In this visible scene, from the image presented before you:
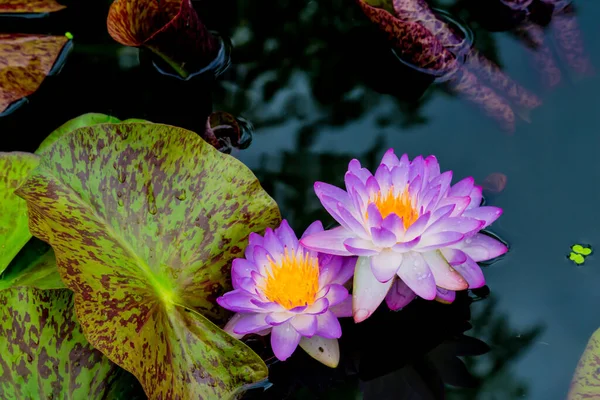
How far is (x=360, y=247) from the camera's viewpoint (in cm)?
156

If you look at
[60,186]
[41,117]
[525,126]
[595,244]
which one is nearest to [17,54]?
[41,117]

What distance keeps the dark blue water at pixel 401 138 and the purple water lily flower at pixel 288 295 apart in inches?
11.0

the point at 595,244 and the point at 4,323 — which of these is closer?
the point at 4,323

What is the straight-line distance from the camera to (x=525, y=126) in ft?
7.22

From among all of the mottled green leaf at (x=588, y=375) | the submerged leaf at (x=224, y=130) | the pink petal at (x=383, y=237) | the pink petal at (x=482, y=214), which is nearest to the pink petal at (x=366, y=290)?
the pink petal at (x=383, y=237)

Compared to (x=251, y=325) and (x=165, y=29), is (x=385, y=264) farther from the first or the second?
(x=165, y=29)

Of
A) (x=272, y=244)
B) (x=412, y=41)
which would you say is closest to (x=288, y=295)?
(x=272, y=244)

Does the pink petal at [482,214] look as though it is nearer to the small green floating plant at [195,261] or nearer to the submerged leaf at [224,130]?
the small green floating plant at [195,261]

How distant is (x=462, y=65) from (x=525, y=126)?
15.2 inches

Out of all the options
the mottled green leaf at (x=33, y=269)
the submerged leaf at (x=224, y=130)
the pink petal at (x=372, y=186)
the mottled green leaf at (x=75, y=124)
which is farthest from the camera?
the submerged leaf at (x=224, y=130)

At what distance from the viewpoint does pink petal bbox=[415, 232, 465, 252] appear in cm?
151

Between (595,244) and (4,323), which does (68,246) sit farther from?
(595,244)

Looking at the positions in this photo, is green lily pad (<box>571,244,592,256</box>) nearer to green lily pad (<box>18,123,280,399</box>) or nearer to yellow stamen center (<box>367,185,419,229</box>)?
yellow stamen center (<box>367,185,419,229</box>)

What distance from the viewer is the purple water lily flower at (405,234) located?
153cm
